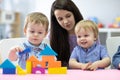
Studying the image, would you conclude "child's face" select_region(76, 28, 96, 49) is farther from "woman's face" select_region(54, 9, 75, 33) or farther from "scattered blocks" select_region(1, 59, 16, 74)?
"scattered blocks" select_region(1, 59, 16, 74)

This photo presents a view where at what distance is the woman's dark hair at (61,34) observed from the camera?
1.64 m

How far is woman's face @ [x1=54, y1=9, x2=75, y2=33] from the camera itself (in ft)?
5.31

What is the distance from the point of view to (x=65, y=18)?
1626mm

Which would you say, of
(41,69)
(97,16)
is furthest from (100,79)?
(97,16)

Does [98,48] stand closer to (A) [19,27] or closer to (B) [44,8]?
(B) [44,8]

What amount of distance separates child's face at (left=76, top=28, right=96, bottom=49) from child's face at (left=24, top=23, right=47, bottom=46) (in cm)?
19

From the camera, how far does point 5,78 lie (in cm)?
84

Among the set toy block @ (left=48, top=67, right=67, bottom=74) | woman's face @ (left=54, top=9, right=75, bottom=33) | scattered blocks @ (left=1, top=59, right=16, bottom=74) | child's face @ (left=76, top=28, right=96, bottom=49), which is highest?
woman's face @ (left=54, top=9, right=75, bottom=33)

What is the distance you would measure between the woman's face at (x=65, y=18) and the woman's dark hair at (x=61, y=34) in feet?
0.09

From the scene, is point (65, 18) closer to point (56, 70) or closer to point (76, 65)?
point (76, 65)

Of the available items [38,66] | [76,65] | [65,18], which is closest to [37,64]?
[38,66]

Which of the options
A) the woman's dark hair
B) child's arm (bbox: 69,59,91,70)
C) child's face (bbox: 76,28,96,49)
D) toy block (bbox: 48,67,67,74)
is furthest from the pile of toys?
the woman's dark hair

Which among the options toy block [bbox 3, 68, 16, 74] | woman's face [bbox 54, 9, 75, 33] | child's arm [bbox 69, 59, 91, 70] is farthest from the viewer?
woman's face [bbox 54, 9, 75, 33]

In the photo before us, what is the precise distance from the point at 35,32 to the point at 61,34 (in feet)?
1.48
